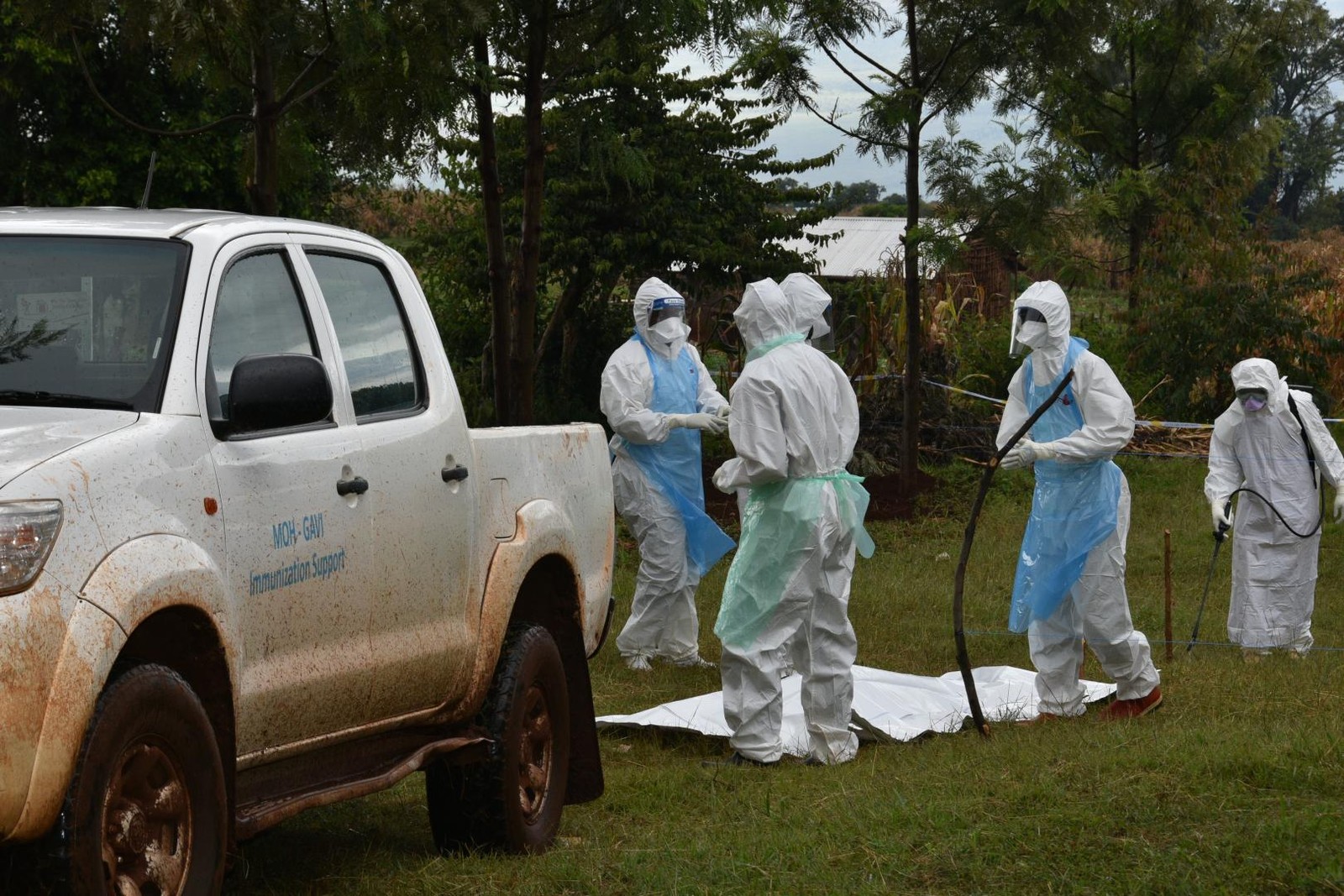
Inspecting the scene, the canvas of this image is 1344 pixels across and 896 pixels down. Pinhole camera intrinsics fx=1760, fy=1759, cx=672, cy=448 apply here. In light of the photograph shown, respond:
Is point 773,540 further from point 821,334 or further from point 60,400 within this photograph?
point 60,400

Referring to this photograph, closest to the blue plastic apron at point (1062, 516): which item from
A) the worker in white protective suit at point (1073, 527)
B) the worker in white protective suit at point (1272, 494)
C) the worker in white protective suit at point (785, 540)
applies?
the worker in white protective suit at point (1073, 527)

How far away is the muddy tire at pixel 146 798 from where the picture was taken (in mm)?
3500

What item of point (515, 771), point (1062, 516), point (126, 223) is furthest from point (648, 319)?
point (126, 223)

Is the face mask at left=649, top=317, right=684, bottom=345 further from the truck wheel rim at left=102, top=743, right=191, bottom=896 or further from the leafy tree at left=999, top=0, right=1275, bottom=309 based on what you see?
the leafy tree at left=999, top=0, right=1275, bottom=309

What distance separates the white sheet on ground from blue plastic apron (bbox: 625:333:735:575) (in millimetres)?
1279

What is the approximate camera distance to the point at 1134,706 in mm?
9102

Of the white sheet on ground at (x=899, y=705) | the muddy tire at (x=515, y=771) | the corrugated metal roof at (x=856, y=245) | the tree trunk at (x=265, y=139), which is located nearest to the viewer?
the muddy tire at (x=515, y=771)

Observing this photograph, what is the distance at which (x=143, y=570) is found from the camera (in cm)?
371

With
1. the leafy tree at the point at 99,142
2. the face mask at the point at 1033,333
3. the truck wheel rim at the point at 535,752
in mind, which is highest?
the leafy tree at the point at 99,142

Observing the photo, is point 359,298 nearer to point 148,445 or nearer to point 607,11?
point 148,445

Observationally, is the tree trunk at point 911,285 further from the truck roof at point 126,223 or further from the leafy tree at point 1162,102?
the truck roof at point 126,223

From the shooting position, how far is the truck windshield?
4.12m

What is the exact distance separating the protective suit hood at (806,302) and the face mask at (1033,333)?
4.27ft

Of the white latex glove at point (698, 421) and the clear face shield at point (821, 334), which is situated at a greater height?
the clear face shield at point (821, 334)
